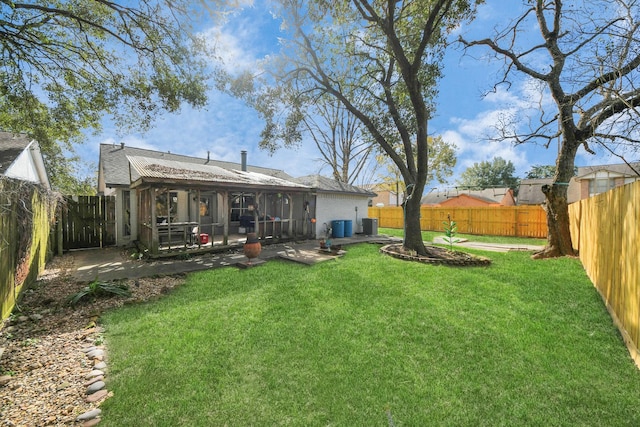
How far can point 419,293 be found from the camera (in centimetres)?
533

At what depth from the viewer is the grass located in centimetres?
227

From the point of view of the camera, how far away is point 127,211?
11.0 metres

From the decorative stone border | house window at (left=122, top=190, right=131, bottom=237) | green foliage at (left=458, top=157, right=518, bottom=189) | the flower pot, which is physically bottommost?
the decorative stone border

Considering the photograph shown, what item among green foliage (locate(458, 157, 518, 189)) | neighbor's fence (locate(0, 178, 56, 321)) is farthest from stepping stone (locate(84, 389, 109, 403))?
green foliage (locate(458, 157, 518, 189))

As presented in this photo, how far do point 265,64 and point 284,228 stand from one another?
7551 mm

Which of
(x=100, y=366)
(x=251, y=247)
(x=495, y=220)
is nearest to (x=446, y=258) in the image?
(x=251, y=247)

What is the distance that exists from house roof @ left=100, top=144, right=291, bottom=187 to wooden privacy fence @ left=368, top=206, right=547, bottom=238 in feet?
37.7

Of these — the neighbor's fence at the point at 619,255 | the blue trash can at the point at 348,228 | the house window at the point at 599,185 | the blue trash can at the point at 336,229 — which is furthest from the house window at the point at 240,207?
the house window at the point at 599,185

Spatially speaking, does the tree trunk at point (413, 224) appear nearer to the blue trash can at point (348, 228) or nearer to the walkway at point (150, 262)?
the walkway at point (150, 262)

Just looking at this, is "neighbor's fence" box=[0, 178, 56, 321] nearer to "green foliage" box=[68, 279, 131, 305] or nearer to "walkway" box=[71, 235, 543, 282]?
"green foliage" box=[68, 279, 131, 305]

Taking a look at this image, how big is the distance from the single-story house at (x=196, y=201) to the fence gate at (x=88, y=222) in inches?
11.3

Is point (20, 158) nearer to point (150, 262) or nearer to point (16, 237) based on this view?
point (150, 262)

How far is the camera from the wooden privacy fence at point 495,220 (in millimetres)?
14664

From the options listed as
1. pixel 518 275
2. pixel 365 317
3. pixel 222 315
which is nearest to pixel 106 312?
pixel 222 315
